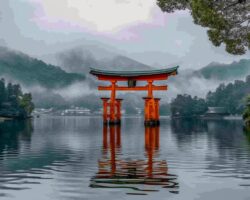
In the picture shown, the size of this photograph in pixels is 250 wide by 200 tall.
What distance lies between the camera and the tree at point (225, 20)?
16.5 m

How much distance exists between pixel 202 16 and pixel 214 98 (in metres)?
154

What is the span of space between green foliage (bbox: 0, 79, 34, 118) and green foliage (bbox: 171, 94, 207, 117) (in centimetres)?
5323

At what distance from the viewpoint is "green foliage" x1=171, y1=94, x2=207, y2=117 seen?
465 ft

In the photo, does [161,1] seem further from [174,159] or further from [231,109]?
[231,109]

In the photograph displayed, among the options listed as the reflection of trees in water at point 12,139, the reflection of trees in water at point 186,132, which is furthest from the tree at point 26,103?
the reflection of trees in water at point 12,139

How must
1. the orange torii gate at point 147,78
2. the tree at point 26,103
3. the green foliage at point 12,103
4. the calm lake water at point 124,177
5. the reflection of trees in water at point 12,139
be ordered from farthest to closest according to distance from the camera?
the tree at point 26,103 < the green foliage at point 12,103 < the orange torii gate at point 147,78 < the reflection of trees in water at point 12,139 < the calm lake water at point 124,177

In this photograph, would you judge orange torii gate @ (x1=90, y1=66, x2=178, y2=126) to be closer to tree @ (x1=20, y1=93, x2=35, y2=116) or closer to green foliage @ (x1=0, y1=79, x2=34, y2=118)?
green foliage @ (x1=0, y1=79, x2=34, y2=118)

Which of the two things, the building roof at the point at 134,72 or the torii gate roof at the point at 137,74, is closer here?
the building roof at the point at 134,72

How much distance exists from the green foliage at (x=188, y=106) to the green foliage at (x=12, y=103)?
5323 centimetres

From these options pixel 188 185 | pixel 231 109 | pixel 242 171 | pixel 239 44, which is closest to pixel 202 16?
pixel 239 44

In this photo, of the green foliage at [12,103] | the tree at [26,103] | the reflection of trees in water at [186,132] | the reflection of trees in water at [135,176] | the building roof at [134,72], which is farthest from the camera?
the tree at [26,103]

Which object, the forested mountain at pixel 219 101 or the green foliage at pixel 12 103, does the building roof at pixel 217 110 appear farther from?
the green foliage at pixel 12 103

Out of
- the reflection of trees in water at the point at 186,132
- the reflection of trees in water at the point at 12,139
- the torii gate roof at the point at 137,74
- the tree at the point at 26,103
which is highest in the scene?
the torii gate roof at the point at 137,74

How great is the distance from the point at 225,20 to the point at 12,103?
93960mm
